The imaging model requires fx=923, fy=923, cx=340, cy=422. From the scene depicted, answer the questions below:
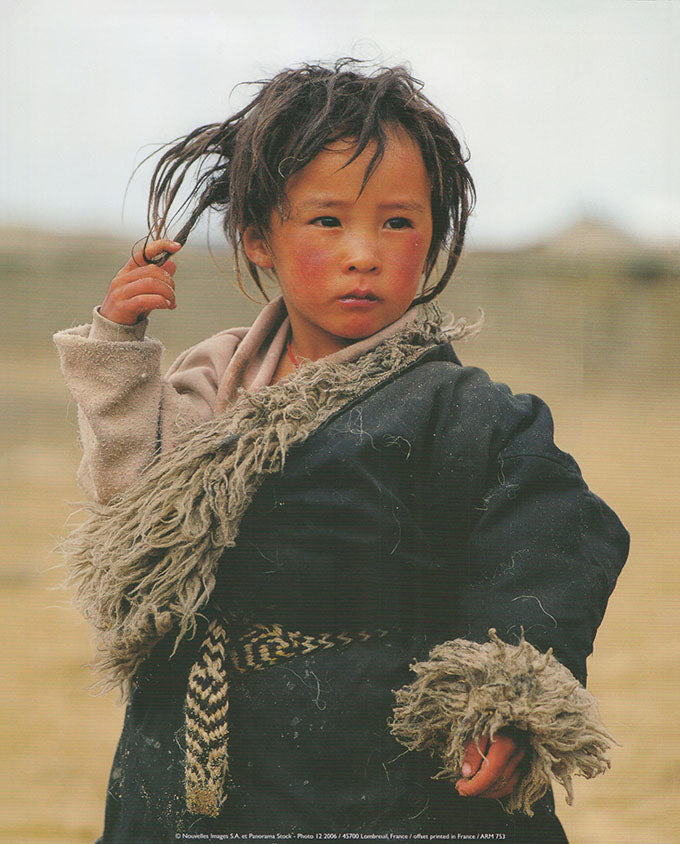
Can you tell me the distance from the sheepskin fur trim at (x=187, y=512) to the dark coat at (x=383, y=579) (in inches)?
1.3

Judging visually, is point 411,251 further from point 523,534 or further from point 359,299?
point 523,534

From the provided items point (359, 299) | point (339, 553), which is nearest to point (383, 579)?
point (339, 553)

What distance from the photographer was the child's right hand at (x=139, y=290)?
1162 millimetres

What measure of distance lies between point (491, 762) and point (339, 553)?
0.94ft

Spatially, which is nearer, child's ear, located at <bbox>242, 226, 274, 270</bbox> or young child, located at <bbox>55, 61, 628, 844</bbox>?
young child, located at <bbox>55, 61, 628, 844</bbox>

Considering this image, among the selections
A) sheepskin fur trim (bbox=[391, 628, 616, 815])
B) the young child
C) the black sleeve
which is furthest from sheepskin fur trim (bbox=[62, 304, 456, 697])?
sheepskin fur trim (bbox=[391, 628, 616, 815])

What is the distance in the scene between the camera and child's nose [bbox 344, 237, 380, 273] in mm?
1132

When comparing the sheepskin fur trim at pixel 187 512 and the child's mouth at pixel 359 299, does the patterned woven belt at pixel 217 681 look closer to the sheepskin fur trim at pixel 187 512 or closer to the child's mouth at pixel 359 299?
the sheepskin fur trim at pixel 187 512

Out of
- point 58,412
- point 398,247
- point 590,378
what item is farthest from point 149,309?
point 590,378

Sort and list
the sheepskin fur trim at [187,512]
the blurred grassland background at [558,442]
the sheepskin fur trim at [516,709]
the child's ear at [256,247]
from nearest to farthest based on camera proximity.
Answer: the sheepskin fur trim at [516,709] < the sheepskin fur trim at [187,512] < the child's ear at [256,247] < the blurred grassland background at [558,442]

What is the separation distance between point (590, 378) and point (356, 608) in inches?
420

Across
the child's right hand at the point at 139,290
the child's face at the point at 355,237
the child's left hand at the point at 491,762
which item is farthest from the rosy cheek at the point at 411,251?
A: the child's left hand at the point at 491,762

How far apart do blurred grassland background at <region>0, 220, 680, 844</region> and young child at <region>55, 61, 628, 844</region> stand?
0.98 feet

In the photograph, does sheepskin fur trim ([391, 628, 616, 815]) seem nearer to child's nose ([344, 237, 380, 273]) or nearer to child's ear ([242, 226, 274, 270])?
child's nose ([344, 237, 380, 273])
